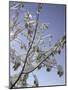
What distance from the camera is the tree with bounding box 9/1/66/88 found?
7.94 ft

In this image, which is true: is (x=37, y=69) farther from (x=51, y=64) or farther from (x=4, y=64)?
(x=4, y=64)

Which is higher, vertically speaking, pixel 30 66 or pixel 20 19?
pixel 20 19

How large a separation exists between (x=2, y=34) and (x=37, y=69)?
1.72ft

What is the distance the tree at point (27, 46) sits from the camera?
2420 millimetres

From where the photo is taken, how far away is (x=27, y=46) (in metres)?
2.46

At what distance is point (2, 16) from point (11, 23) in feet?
0.38

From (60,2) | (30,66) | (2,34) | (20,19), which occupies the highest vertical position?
(60,2)

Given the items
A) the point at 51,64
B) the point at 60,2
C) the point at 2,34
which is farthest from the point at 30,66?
the point at 60,2

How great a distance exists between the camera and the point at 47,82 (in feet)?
8.20

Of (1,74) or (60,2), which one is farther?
(60,2)

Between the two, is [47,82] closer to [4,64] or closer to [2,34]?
[4,64]

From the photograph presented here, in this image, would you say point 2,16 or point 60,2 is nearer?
point 2,16

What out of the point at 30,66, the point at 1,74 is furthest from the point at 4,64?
the point at 30,66

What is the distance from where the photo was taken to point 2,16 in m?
2.40
